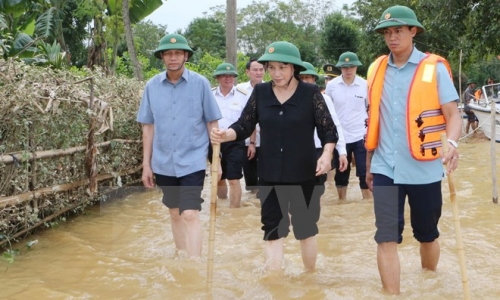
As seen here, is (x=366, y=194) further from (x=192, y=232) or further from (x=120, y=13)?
(x=120, y=13)

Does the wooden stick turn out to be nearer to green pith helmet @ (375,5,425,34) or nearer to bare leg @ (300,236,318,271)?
bare leg @ (300,236,318,271)

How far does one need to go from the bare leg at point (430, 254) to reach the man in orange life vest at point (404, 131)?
0.21 meters

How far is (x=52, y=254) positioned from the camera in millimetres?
5723

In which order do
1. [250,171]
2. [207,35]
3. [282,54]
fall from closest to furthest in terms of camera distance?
[282,54] < [250,171] < [207,35]

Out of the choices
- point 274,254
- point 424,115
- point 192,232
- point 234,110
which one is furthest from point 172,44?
point 234,110

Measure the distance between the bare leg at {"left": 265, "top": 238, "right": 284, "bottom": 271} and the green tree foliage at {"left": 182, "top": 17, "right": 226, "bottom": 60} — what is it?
44736 millimetres

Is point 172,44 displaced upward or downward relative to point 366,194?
upward

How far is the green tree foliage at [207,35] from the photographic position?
5025cm

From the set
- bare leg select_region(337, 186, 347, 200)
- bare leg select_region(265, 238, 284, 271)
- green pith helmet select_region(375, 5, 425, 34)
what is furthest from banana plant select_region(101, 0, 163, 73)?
green pith helmet select_region(375, 5, 425, 34)

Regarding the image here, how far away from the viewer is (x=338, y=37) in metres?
38.3

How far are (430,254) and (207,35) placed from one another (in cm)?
4887

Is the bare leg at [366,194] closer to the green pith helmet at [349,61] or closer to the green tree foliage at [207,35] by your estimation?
the green pith helmet at [349,61]

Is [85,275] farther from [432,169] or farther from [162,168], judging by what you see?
A: [432,169]

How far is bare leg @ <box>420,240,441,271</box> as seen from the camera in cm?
452
